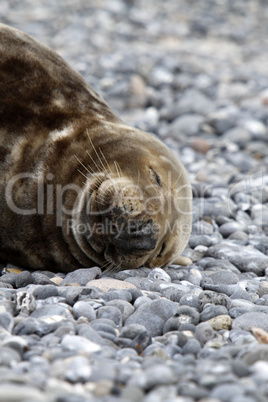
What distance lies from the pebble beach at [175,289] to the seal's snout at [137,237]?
216 millimetres

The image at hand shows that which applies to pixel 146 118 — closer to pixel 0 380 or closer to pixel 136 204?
pixel 136 204

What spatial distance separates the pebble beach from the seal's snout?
0.22m

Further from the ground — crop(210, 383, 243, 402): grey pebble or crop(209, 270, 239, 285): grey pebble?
crop(209, 270, 239, 285): grey pebble

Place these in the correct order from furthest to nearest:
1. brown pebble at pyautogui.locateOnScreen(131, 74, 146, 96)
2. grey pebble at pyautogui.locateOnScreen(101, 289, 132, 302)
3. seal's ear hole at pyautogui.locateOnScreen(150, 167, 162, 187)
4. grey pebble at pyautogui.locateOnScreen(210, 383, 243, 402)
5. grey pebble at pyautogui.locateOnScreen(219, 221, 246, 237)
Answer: brown pebble at pyautogui.locateOnScreen(131, 74, 146, 96), grey pebble at pyautogui.locateOnScreen(219, 221, 246, 237), seal's ear hole at pyautogui.locateOnScreen(150, 167, 162, 187), grey pebble at pyautogui.locateOnScreen(101, 289, 132, 302), grey pebble at pyautogui.locateOnScreen(210, 383, 243, 402)

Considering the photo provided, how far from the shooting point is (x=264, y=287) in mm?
4086

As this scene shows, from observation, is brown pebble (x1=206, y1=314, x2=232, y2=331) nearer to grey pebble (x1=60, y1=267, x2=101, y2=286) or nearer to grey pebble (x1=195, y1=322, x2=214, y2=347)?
grey pebble (x1=195, y1=322, x2=214, y2=347)

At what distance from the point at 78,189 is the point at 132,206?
1.62ft

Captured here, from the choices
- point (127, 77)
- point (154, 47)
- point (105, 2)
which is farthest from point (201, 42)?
point (127, 77)

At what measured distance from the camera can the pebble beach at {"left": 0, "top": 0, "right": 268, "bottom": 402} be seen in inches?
89.2

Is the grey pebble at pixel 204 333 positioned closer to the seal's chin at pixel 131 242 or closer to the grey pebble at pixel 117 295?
the grey pebble at pixel 117 295

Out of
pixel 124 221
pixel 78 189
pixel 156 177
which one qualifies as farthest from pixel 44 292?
pixel 156 177

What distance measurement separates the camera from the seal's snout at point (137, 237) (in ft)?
12.2

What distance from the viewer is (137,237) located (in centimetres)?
376

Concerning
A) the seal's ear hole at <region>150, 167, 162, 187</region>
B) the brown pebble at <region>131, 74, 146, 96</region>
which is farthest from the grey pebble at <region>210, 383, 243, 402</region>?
the brown pebble at <region>131, 74, 146, 96</region>
